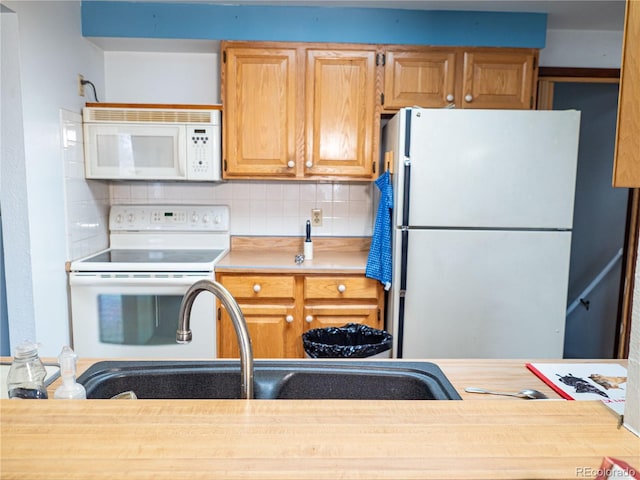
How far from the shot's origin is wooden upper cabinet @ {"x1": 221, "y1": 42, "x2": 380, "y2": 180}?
248 cm

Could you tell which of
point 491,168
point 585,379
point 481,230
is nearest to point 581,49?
point 491,168

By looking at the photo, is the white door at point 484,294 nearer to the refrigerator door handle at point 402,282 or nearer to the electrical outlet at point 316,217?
the refrigerator door handle at point 402,282

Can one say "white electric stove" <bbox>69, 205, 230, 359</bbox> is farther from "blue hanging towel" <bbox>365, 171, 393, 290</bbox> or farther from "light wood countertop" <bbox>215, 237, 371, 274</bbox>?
"blue hanging towel" <bbox>365, 171, 393, 290</bbox>

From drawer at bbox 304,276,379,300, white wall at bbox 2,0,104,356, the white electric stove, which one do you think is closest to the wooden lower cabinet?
drawer at bbox 304,276,379,300

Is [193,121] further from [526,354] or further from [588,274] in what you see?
[588,274]

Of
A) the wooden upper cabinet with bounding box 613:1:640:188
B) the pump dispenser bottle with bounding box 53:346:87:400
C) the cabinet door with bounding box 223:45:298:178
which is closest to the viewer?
the wooden upper cabinet with bounding box 613:1:640:188

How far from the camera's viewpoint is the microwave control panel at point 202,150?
249 cm

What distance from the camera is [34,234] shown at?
2002 millimetres

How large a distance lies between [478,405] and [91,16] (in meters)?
2.77

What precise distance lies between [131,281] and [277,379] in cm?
148

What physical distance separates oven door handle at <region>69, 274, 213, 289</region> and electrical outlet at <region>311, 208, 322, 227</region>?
94 cm

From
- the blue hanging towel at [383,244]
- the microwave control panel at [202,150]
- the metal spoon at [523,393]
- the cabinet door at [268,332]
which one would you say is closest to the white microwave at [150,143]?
the microwave control panel at [202,150]

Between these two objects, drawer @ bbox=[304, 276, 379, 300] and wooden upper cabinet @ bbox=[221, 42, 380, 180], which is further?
wooden upper cabinet @ bbox=[221, 42, 380, 180]

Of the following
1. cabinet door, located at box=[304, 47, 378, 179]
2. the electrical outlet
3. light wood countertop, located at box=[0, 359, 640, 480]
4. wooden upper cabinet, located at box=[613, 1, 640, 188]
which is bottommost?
light wood countertop, located at box=[0, 359, 640, 480]
